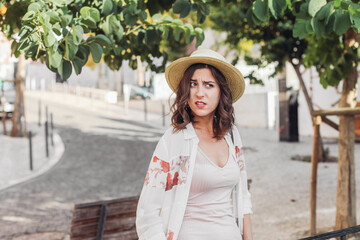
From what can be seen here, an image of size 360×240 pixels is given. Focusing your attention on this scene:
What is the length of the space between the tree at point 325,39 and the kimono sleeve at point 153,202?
4.38 ft

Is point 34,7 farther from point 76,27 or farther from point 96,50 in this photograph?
point 96,50

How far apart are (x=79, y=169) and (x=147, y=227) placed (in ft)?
33.0

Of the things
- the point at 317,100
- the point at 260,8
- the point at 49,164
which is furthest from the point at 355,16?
the point at 317,100

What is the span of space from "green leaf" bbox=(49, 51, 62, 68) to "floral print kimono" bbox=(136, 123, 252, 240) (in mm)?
847

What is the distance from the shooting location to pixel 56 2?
8.64 feet

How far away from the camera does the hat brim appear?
2.26 m

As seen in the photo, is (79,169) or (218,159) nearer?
(218,159)

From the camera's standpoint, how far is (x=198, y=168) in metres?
2.13

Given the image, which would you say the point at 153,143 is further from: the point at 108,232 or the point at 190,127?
the point at 190,127

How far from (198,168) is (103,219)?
2.18 metres

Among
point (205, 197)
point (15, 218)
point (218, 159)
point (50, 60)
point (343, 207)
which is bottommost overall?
point (15, 218)

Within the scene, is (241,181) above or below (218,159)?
below

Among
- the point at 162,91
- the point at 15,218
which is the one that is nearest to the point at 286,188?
the point at 15,218

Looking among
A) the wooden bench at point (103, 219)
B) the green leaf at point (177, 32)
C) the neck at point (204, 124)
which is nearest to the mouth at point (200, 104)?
the neck at point (204, 124)
